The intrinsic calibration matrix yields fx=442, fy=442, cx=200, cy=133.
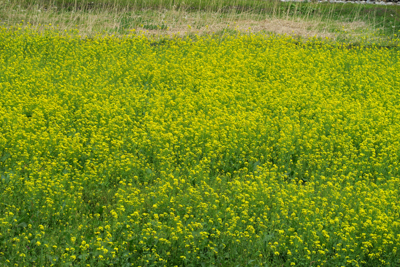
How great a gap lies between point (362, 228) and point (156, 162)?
336 centimetres

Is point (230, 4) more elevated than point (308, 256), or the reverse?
point (230, 4)

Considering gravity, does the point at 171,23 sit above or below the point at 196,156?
above

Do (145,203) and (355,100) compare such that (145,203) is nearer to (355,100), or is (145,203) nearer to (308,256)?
(308,256)

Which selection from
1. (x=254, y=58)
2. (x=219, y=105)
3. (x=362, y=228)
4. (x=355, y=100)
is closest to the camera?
(x=362, y=228)

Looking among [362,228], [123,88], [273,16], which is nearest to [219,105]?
[123,88]

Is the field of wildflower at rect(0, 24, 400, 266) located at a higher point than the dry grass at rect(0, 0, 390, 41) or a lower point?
lower

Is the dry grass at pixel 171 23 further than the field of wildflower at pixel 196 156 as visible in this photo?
Yes

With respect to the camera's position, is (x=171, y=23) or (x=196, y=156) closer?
(x=196, y=156)

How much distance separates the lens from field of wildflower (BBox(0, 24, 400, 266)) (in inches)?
212

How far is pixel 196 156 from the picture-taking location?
7.35 meters

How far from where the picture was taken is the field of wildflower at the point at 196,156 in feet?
17.6

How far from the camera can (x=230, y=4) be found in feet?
64.9

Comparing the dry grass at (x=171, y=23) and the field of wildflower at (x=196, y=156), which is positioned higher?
the dry grass at (x=171, y=23)

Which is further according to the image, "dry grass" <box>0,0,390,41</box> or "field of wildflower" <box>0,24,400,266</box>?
"dry grass" <box>0,0,390,41</box>
